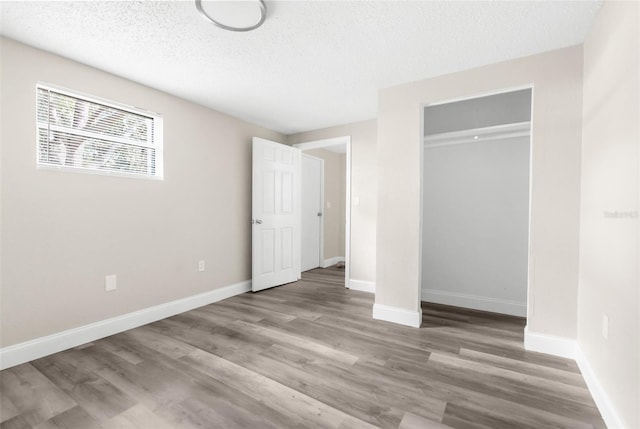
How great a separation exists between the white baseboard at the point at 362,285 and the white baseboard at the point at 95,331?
179cm

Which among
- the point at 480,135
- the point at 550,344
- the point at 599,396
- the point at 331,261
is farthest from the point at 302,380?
the point at 331,261

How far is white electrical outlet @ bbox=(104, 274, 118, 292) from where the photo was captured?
2.64 metres

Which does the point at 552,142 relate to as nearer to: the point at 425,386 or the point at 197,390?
the point at 425,386

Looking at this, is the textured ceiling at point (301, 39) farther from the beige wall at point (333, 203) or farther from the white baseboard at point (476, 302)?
the beige wall at point (333, 203)

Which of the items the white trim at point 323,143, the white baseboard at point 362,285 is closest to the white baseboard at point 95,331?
the white baseboard at point 362,285

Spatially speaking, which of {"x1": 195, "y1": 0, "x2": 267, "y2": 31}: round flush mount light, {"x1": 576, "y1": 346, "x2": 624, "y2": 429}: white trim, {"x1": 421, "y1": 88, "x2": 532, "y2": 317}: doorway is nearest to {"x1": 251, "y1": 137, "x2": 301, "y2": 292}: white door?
{"x1": 421, "y1": 88, "x2": 532, "y2": 317}: doorway

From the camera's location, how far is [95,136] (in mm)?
2580

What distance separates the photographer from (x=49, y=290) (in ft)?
7.54

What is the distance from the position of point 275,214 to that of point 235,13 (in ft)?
9.11

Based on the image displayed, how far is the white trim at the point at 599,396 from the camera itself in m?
1.44

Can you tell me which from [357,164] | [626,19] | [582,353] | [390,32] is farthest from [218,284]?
[626,19]

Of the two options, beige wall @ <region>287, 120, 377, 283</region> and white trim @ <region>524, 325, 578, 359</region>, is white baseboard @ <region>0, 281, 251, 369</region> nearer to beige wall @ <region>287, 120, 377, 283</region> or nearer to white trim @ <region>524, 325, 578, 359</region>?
beige wall @ <region>287, 120, 377, 283</region>

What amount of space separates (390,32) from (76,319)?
3351 millimetres

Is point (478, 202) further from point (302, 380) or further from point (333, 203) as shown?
point (333, 203)
